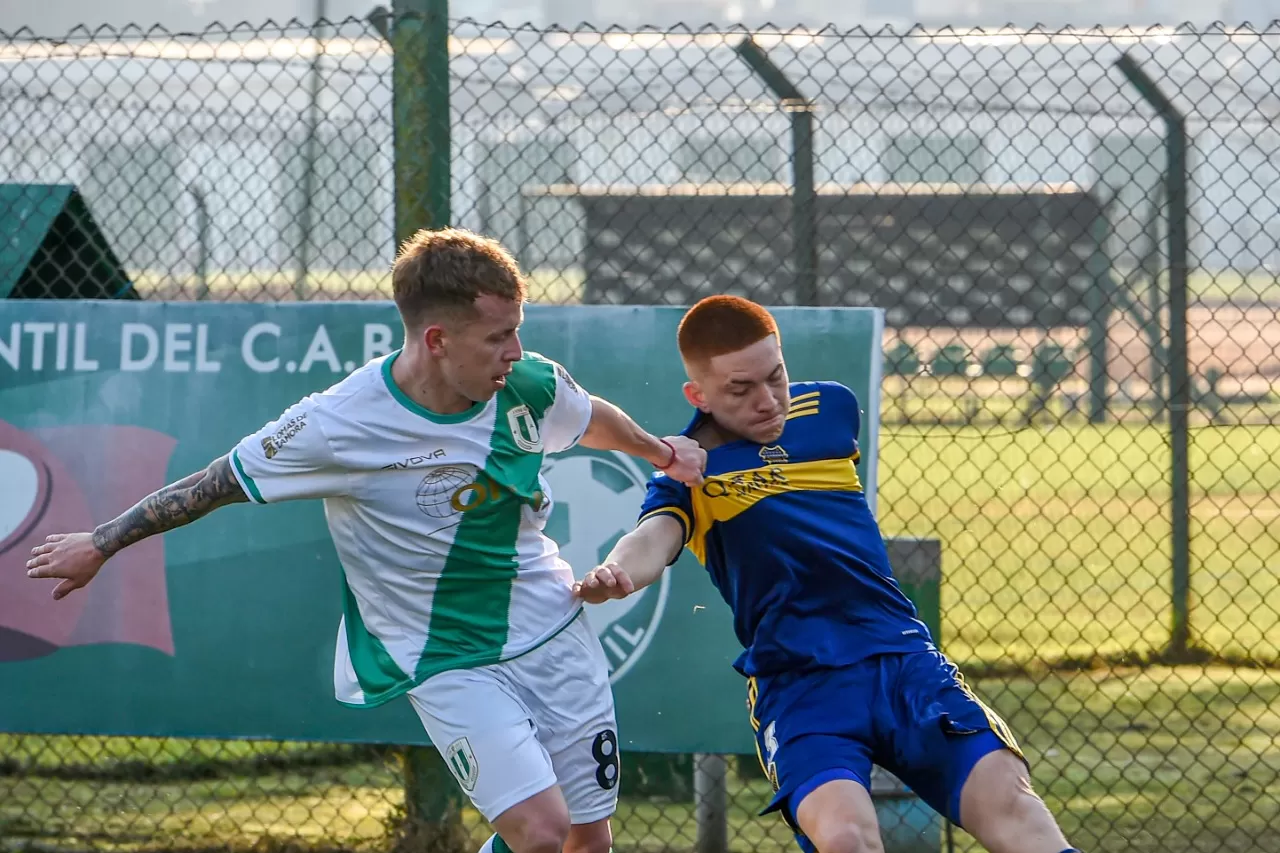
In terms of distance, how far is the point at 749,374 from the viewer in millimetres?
3693

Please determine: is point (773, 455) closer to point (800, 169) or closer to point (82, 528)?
point (800, 169)

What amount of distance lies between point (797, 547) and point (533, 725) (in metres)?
0.83

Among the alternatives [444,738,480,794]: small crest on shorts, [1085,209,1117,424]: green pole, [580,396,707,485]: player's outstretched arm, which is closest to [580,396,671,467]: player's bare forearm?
[580,396,707,485]: player's outstretched arm

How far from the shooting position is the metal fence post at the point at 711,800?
16.3 feet

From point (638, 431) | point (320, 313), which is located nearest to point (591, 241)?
point (320, 313)

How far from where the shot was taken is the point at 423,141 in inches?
195

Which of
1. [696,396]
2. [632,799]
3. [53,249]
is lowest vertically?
[632,799]

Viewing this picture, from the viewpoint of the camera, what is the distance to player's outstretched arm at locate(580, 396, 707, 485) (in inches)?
145

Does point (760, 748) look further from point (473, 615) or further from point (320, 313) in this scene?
point (320, 313)

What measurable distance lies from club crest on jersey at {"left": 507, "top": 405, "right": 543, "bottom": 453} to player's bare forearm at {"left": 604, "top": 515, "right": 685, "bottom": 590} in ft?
1.24

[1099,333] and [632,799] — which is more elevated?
[1099,333]

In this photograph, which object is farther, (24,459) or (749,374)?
(24,459)

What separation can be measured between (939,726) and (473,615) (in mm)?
1216

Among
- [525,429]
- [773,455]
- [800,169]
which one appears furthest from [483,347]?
[800,169]
